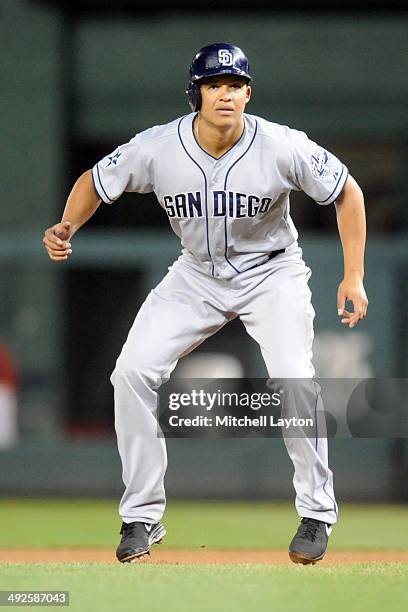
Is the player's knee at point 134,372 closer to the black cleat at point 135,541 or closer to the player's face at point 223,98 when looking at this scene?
the black cleat at point 135,541

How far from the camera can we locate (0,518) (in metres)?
7.13

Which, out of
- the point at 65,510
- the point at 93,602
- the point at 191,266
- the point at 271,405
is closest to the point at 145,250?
the point at 65,510

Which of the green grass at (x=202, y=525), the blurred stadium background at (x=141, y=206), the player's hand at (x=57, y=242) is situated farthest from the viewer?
the blurred stadium background at (x=141, y=206)

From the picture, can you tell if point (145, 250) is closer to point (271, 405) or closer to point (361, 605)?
point (271, 405)

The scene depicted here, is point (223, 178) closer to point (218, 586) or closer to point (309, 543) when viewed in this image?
point (309, 543)

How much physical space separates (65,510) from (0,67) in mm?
2905

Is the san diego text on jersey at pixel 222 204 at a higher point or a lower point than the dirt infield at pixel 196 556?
higher

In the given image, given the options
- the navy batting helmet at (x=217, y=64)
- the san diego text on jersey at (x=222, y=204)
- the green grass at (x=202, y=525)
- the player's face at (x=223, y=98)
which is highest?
the navy batting helmet at (x=217, y=64)

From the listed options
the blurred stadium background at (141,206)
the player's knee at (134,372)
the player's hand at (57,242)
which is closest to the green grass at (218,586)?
the player's knee at (134,372)

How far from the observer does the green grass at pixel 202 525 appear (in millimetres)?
6082

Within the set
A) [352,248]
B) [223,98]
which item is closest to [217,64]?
[223,98]

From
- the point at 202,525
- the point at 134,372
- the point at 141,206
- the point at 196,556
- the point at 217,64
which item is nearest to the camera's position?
the point at 217,64

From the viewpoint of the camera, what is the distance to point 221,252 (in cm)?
479

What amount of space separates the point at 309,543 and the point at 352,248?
1001mm
